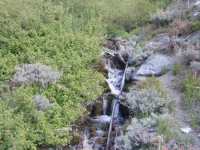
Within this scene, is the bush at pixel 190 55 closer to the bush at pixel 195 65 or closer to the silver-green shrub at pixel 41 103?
the bush at pixel 195 65

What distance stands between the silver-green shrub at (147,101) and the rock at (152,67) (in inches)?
61.5

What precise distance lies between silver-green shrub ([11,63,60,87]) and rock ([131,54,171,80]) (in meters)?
2.74

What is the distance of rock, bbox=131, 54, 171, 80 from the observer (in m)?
7.17

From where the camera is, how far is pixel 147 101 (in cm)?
538

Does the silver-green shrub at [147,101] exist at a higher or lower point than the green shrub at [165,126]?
higher

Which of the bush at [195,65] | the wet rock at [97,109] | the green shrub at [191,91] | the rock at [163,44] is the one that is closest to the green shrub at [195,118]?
the green shrub at [191,91]

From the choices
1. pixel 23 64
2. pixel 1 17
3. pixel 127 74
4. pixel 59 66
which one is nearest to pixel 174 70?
pixel 127 74

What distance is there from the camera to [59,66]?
244 inches

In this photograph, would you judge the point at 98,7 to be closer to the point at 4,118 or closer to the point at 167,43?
the point at 167,43

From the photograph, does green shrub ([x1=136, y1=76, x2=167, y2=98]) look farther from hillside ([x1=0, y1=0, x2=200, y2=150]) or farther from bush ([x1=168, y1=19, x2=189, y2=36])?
bush ([x1=168, y1=19, x2=189, y2=36])

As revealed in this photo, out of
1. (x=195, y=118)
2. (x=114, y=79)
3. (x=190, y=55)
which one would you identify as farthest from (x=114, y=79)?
(x=195, y=118)

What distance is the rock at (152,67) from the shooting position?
282 inches

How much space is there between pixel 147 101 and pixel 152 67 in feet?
7.33

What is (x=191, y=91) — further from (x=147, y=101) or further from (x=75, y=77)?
(x=75, y=77)
